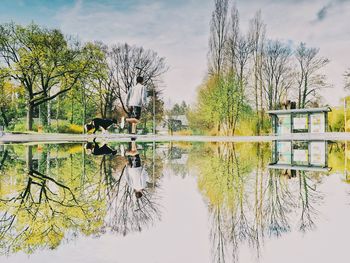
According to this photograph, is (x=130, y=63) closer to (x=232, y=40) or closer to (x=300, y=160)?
(x=232, y=40)

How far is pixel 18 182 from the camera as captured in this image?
158 inches

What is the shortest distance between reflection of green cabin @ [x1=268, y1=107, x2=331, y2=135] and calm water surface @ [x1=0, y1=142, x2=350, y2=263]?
16.5 meters

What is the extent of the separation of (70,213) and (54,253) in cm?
84

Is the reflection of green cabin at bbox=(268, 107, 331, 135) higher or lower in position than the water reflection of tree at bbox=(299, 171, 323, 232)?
higher

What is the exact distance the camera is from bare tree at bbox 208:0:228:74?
32781 mm

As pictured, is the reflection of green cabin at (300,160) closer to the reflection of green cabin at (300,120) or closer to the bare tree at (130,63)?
the reflection of green cabin at (300,120)

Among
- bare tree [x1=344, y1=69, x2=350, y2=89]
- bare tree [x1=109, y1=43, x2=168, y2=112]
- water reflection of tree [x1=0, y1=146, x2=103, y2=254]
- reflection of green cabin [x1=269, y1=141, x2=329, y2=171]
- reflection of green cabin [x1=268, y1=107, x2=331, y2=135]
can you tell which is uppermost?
bare tree [x1=109, y1=43, x2=168, y2=112]

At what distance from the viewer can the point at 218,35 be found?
3300 cm

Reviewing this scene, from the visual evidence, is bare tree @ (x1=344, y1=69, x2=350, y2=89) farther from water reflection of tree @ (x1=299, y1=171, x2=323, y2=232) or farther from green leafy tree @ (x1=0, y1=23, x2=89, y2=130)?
water reflection of tree @ (x1=299, y1=171, x2=323, y2=232)

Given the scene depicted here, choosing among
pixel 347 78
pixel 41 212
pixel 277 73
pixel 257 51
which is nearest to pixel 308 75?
pixel 277 73

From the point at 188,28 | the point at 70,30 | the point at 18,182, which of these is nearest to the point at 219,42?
the point at 188,28

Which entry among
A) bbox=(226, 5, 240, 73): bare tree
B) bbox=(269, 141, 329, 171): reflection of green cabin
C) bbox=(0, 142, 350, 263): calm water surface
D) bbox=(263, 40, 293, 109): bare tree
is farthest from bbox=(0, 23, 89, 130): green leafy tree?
bbox=(0, 142, 350, 263): calm water surface

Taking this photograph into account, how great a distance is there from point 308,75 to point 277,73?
3.36m

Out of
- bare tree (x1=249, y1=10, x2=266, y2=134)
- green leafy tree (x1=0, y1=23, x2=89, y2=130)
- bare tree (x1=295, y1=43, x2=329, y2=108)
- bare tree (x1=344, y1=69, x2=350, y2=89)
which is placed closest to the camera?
green leafy tree (x1=0, y1=23, x2=89, y2=130)
